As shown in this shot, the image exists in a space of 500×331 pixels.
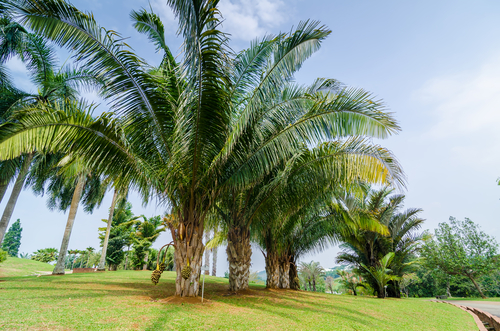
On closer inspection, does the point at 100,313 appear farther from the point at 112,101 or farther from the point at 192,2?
the point at 192,2

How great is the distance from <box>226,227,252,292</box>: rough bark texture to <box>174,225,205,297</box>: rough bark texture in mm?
2522

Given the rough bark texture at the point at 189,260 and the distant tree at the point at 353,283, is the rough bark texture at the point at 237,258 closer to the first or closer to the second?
the rough bark texture at the point at 189,260

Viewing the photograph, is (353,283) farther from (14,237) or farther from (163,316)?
(14,237)

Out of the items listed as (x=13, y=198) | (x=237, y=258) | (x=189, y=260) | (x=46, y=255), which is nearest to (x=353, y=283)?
(x=237, y=258)

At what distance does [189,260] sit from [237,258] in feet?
9.87

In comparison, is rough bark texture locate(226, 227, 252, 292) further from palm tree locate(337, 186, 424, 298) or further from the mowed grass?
palm tree locate(337, 186, 424, 298)

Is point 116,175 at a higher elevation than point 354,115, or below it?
below

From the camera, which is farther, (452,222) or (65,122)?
(452,222)

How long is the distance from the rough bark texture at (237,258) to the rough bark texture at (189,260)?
8.28 feet

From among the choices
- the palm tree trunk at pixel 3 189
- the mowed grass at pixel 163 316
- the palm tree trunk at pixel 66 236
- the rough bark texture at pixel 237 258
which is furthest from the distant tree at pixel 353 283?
the palm tree trunk at pixel 3 189

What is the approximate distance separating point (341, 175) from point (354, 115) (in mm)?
1921

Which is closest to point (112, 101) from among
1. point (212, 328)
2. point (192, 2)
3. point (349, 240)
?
point (192, 2)

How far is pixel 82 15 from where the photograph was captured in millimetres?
5227

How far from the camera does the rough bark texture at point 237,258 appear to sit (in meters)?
9.42
